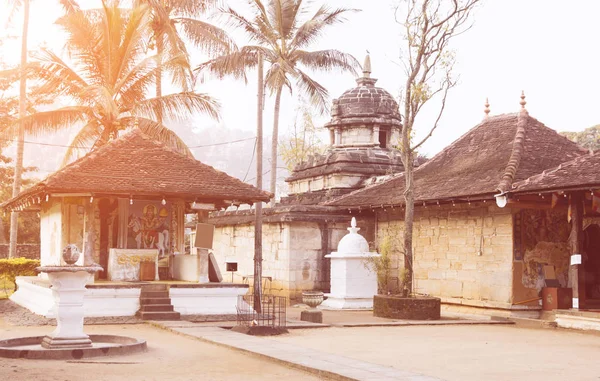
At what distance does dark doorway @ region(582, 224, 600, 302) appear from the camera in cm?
1964

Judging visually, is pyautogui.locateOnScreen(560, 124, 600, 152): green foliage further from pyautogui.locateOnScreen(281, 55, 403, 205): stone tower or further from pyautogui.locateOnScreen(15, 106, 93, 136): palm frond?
pyautogui.locateOnScreen(15, 106, 93, 136): palm frond

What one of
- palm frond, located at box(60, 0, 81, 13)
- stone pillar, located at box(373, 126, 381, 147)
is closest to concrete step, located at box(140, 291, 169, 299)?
palm frond, located at box(60, 0, 81, 13)

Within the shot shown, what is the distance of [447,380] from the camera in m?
8.95

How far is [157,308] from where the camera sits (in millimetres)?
16703

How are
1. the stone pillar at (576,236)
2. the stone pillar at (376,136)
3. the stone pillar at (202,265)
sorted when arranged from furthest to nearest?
the stone pillar at (376,136)
the stone pillar at (202,265)
the stone pillar at (576,236)

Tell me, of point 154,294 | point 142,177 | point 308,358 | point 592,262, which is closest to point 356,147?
point 592,262

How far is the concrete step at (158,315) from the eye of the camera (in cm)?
1636

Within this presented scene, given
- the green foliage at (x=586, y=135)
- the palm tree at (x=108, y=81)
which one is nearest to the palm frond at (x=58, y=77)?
the palm tree at (x=108, y=81)

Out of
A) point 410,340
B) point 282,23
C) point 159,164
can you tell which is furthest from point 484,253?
point 282,23

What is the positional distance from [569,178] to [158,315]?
8.59m

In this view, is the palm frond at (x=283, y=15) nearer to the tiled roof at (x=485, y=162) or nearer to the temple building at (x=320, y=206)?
the temple building at (x=320, y=206)

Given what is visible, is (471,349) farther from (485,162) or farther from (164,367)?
(485,162)

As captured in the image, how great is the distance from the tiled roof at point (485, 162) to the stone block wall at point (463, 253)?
655 mm

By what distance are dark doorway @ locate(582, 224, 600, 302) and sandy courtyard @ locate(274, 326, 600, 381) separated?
13.2 feet
